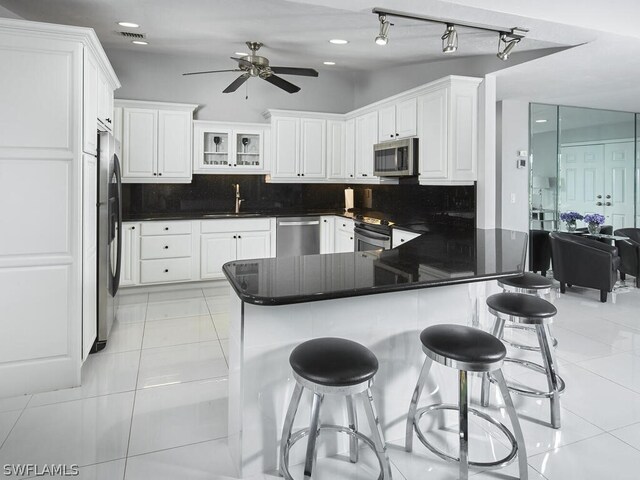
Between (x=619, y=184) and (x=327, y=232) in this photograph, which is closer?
(x=327, y=232)

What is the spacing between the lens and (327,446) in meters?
2.07

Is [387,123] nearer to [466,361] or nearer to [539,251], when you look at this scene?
[539,251]

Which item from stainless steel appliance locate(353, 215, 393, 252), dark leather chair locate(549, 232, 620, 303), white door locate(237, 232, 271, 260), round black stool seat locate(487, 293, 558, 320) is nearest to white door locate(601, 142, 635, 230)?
dark leather chair locate(549, 232, 620, 303)

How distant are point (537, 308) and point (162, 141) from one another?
454 cm

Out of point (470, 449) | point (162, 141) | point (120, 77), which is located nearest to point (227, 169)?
point (162, 141)

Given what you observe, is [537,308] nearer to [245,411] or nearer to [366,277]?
[366,277]

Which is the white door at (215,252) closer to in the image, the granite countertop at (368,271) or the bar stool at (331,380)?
the granite countertop at (368,271)

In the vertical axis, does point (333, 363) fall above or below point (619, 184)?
below

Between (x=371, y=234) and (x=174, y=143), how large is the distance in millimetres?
2669

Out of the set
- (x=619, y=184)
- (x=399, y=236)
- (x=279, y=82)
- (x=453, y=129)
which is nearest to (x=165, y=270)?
(x=279, y=82)

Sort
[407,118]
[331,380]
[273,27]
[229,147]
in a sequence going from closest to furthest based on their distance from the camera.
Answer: [331,380] → [273,27] → [407,118] → [229,147]

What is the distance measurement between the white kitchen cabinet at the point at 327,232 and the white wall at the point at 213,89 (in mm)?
1663

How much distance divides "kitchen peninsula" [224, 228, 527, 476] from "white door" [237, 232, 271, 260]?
313 cm

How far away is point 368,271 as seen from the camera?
206 cm
